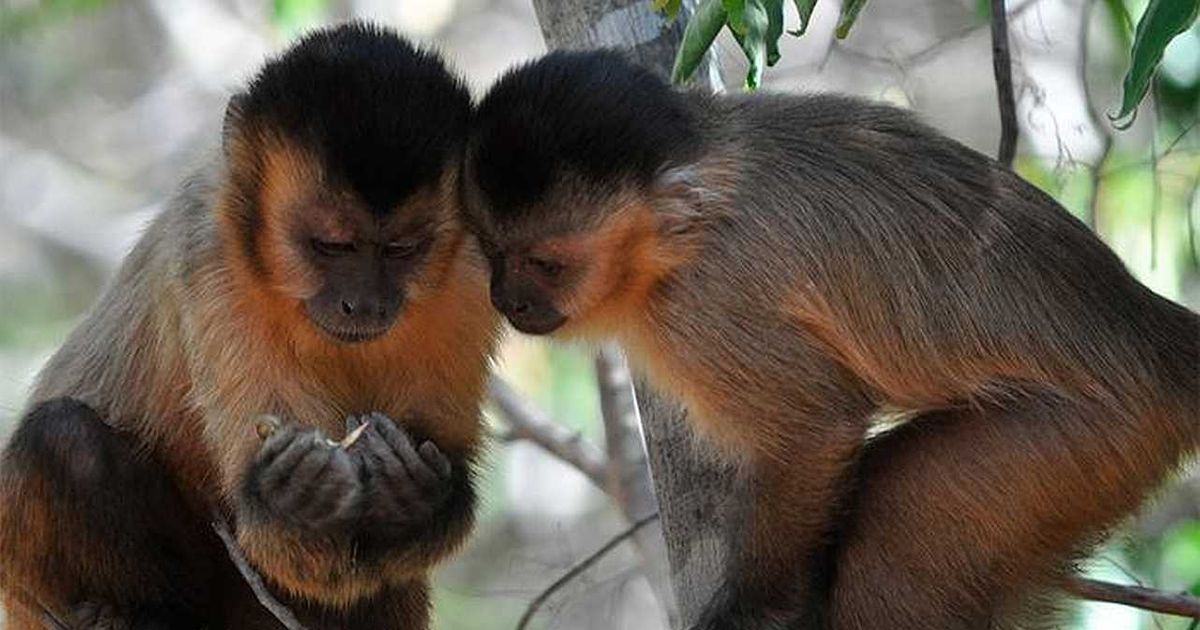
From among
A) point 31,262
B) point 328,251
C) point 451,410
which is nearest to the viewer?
point 328,251

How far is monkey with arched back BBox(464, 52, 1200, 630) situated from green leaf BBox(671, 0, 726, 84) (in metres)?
0.23

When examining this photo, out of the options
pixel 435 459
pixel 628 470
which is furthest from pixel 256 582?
pixel 628 470

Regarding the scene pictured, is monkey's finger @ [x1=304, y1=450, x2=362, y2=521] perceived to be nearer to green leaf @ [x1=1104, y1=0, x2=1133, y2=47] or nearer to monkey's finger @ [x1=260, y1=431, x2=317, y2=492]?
monkey's finger @ [x1=260, y1=431, x2=317, y2=492]

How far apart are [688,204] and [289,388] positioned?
90cm

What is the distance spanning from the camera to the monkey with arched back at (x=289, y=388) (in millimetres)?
3795

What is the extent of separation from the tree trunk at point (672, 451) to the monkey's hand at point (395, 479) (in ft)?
1.95

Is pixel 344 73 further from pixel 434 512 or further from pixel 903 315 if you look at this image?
pixel 903 315

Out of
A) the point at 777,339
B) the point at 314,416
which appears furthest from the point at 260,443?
the point at 777,339

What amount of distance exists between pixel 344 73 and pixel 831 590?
1350 mm

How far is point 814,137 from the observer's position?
3971mm

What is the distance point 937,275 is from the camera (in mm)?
3848

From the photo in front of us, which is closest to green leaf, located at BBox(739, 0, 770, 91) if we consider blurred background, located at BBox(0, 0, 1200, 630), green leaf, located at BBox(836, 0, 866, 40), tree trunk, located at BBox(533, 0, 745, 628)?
green leaf, located at BBox(836, 0, 866, 40)

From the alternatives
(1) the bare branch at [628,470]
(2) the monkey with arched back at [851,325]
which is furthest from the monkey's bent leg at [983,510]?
(1) the bare branch at [628,470]

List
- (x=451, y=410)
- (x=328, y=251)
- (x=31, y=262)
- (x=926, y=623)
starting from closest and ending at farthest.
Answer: (x=926, y=623) → (x=328, y=251) → (x=451, y=410) → (x=31, y=262)
